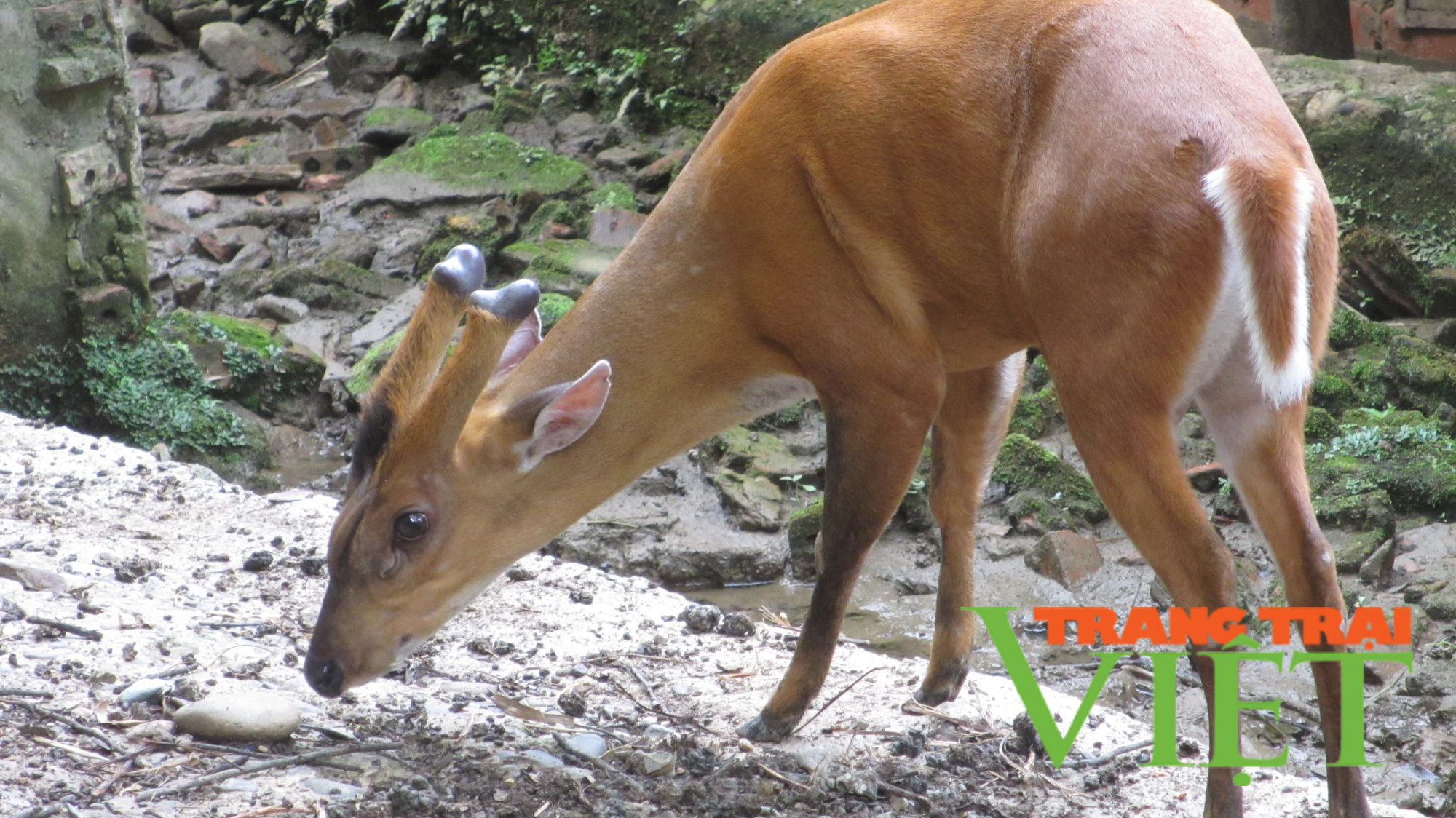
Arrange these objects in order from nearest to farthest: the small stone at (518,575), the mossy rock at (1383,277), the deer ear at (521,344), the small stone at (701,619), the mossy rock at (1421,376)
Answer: the deer ear at (521,344) → the small stone at (701,619) → the small stone at (518,575) → the mossy rock at (1421,376) → the mossy rock at (1383,277)

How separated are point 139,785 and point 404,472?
108 cm

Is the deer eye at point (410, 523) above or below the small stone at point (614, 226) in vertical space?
above

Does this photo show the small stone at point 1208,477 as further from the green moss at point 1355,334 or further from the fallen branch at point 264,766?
the fallen branch at point 264,766

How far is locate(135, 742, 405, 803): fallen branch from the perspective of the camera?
365 centimetres

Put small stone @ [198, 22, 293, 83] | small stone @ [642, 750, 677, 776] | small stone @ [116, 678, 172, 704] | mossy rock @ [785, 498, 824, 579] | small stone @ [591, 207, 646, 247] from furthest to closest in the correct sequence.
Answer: small stone @ [198, 22, 293, 83] → small stone @ [591, 207, 646, 247] → mossy rock @ [785, 498, 824, 579] → small stone @ [116, 678, 172, 704] → small stone @ [642, 750, 677, 776]

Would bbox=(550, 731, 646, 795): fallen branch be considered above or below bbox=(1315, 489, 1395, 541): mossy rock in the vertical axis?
above

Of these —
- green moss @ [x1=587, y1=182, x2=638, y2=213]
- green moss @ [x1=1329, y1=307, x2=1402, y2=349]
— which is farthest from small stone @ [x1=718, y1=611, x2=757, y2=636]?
green moss @ [x1=587, y1=182, x2=638, y2=213]

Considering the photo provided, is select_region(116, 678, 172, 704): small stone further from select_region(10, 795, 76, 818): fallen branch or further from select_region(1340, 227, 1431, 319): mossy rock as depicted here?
select_region(1340, 227, 1431, 319): mossy rock

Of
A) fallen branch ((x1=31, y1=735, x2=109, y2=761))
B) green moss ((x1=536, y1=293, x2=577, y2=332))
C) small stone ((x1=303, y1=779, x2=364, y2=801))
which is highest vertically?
fallen branch ((x1=31, y1=735, x2=109, y2=761))

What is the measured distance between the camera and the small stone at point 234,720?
13.2 feet

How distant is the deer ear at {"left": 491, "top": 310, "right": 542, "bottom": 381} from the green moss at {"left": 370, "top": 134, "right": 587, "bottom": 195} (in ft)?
19.1

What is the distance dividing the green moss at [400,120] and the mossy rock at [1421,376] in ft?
26.4

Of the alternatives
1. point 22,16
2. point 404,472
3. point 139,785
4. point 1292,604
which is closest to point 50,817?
point 139,785

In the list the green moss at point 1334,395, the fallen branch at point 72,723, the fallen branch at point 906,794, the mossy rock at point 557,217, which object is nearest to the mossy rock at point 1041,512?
the green moss at point 1334,395
